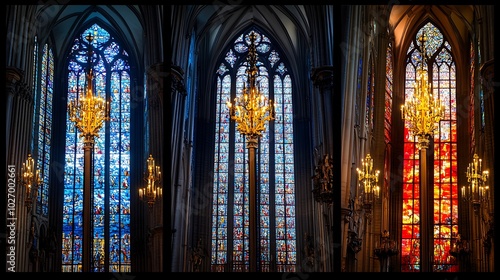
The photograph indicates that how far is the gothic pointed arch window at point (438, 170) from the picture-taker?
127 feet

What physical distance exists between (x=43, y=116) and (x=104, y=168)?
8.90 feet

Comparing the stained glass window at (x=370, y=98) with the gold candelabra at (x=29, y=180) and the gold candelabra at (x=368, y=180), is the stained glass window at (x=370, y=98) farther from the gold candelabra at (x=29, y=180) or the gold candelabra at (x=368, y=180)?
the gold candelabra at (x=29, y=180)

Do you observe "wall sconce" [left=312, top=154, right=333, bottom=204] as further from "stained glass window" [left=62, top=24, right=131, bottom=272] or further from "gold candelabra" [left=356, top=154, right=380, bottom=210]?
"stained glass window" [left=62, top=24, right=131, bottom=272]

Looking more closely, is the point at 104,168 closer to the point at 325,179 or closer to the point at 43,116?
the point at 43,116

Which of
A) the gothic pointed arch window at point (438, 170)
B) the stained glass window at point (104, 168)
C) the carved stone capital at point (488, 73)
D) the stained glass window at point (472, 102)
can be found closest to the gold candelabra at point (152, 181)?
the stained glass window at point (104, 168)

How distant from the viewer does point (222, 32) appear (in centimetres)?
4038

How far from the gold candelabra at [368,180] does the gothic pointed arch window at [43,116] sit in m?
10.8

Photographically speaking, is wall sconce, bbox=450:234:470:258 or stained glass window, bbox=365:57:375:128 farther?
wall sconce, bbox=450:234:470:258

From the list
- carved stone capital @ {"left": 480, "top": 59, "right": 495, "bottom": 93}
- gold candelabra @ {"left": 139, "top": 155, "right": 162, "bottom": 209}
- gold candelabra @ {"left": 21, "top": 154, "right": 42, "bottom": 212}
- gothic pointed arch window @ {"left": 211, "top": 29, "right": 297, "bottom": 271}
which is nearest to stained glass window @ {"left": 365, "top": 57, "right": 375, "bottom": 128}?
carved stone capital @ {"left": 480, "top": 59, "right": 495, "bottom": 93}

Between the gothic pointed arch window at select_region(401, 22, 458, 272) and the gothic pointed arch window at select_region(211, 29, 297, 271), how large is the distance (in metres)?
4.13

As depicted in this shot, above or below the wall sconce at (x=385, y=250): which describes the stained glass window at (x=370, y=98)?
above

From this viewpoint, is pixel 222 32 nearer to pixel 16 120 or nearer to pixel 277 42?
pixel 277 42

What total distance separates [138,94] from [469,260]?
41.2ft

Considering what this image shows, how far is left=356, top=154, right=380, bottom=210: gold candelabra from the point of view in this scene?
1168 inches
